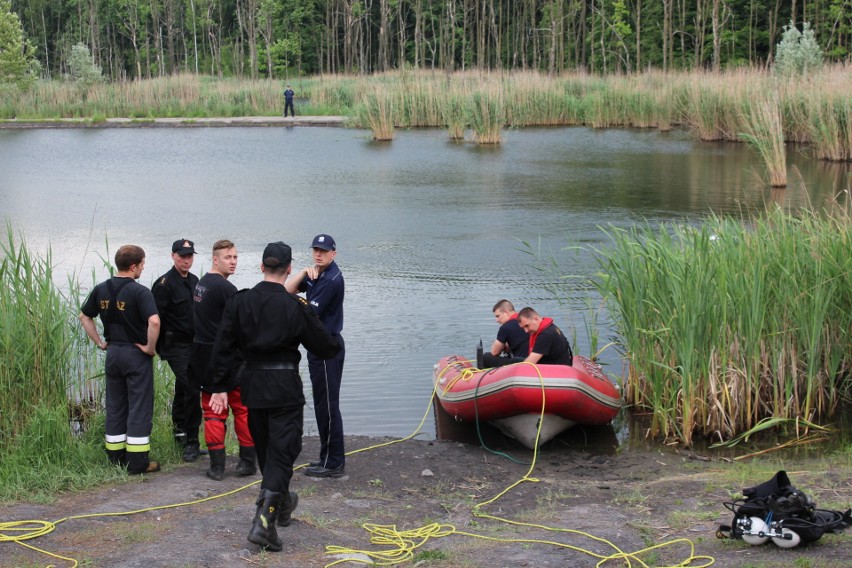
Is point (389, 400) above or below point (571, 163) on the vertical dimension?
below

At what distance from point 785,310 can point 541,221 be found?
1062 centimetres

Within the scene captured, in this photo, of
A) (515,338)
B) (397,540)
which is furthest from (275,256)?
(515,338)

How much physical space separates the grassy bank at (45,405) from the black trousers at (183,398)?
0.16 m

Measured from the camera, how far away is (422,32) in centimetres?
7119

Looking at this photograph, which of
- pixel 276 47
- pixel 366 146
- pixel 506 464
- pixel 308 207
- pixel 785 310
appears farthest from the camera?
pixel 276 47

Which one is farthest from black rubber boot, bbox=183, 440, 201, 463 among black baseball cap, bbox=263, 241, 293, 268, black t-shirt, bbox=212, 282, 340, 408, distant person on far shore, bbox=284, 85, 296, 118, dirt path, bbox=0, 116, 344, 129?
distant person on far shore, bbox=284, 85, 296, 118

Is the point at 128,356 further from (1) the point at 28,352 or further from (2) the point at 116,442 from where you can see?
(1) the point at 28,352

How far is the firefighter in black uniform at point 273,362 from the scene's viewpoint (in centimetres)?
532

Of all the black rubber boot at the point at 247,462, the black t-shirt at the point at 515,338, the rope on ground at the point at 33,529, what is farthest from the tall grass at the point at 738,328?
the rope on ground at the point at 33,529

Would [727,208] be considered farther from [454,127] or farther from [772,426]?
[454,127]

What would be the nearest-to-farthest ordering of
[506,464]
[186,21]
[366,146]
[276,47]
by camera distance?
1. [506,464]
2. [366,146]
3. [276,47]
4. [186,21]

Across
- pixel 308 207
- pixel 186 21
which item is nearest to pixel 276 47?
pixel 186 21

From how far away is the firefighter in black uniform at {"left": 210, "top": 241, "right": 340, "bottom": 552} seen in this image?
17.5 feet

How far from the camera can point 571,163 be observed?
Result: 28.0 metres
